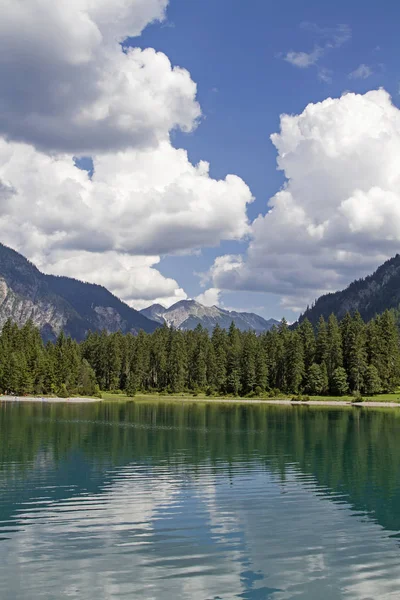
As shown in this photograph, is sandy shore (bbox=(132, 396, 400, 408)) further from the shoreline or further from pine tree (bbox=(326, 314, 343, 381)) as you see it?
pine tree (bbox=(326, 314, 343, 381))

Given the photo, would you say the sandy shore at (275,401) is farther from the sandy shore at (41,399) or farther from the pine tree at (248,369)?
the sandy shore at (41,399)

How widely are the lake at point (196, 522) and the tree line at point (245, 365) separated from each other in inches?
4225

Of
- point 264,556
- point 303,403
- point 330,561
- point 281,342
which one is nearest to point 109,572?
point 264,556

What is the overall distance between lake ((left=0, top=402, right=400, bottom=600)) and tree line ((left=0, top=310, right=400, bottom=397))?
4225 inches

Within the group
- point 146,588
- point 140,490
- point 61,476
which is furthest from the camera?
point 61,476

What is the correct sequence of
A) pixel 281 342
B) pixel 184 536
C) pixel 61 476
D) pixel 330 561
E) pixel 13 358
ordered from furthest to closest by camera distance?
pixel 281 342, pixel 13 358, pixel 61 476, pixel 184 536, pixel 330 561

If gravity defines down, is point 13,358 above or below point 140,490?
above

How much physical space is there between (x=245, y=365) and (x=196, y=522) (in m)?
158

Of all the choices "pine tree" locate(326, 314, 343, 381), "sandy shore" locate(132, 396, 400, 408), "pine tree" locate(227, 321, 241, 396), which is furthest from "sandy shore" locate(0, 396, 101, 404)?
"pine tree" locate(326, 314, 343, 381)

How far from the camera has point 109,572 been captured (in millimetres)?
19062

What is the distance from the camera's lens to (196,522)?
25.9 metres

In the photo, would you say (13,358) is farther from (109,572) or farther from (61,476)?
(109,572)

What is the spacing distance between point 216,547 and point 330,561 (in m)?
4.39

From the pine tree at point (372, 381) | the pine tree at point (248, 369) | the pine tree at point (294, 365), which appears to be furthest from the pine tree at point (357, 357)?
the pine tree at point (248, 369)
